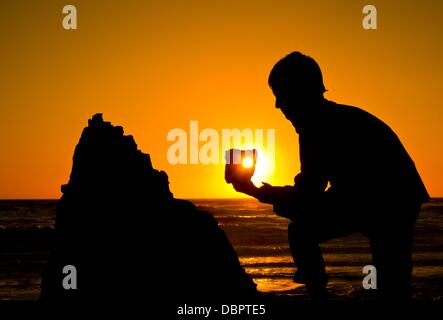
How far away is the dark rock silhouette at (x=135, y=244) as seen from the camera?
6.91 m

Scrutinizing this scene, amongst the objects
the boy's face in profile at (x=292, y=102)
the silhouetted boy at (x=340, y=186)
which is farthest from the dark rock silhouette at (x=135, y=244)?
the boy's face in profile at (x=292, y=102)

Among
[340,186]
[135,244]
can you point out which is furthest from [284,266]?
[340,186]

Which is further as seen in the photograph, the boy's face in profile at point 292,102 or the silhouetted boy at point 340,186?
the boy's face in profile at point 292,102

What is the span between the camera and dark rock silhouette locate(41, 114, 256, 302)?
6.91 m

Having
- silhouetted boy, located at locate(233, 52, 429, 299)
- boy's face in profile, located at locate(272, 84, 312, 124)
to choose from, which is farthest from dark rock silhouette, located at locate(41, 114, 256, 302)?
boy's face in profile, located at locate(272, 84, 312, 124)

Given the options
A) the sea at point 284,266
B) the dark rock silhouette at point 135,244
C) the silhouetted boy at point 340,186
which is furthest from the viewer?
the sea at point 284,266

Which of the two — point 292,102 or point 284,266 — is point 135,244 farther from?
point 284,266

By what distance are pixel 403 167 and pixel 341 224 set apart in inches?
21.0

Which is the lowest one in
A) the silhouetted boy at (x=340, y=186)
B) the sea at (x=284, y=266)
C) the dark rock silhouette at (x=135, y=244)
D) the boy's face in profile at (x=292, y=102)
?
the sea at (x=284, y=266)

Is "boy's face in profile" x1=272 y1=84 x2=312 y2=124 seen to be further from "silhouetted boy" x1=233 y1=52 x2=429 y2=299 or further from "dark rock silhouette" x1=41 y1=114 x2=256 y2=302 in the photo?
"dark rock silhouette" x1=41 y1=114 x2=256 y2=302

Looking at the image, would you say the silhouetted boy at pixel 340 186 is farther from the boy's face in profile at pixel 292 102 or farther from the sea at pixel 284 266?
the sea at pixel 284 266

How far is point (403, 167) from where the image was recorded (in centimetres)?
364

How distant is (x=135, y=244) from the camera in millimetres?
7305

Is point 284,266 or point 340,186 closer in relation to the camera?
point 340,186
